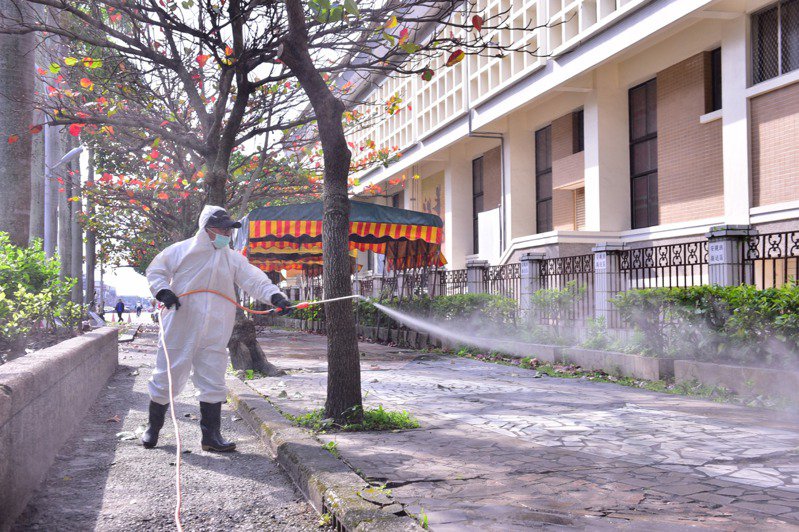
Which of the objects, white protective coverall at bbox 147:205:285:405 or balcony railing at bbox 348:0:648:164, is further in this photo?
balcony railing at bbox 348:0:648:164

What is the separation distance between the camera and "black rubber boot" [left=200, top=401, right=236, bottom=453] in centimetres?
575

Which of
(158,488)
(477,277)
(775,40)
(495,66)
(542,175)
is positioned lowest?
(158,488)

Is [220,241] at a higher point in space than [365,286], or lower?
higher

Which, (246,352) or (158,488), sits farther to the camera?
(246,352)

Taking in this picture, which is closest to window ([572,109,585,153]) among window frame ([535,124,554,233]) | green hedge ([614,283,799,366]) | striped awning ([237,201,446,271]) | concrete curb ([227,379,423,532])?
window frame ([535,124,554,233])

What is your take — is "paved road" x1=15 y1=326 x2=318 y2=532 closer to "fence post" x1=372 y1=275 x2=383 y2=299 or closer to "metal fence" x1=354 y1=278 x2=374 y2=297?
"fence post" x1=372 y1=275 x2=383 y2=299

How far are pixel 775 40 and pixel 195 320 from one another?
12.0 meters

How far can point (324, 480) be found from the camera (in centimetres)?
427

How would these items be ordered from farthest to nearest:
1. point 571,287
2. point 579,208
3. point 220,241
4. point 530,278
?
point 579,208, point 530,278, point 571,287, point 220,241

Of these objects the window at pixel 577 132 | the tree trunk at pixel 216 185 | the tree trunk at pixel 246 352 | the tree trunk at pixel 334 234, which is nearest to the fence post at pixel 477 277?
the window at pixel 577 132

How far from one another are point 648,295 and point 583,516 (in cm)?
669

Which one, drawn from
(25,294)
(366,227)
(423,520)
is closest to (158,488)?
(423,520)

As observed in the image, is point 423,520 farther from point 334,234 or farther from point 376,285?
point 376,285

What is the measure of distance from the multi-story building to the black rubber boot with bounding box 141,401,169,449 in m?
8.93
